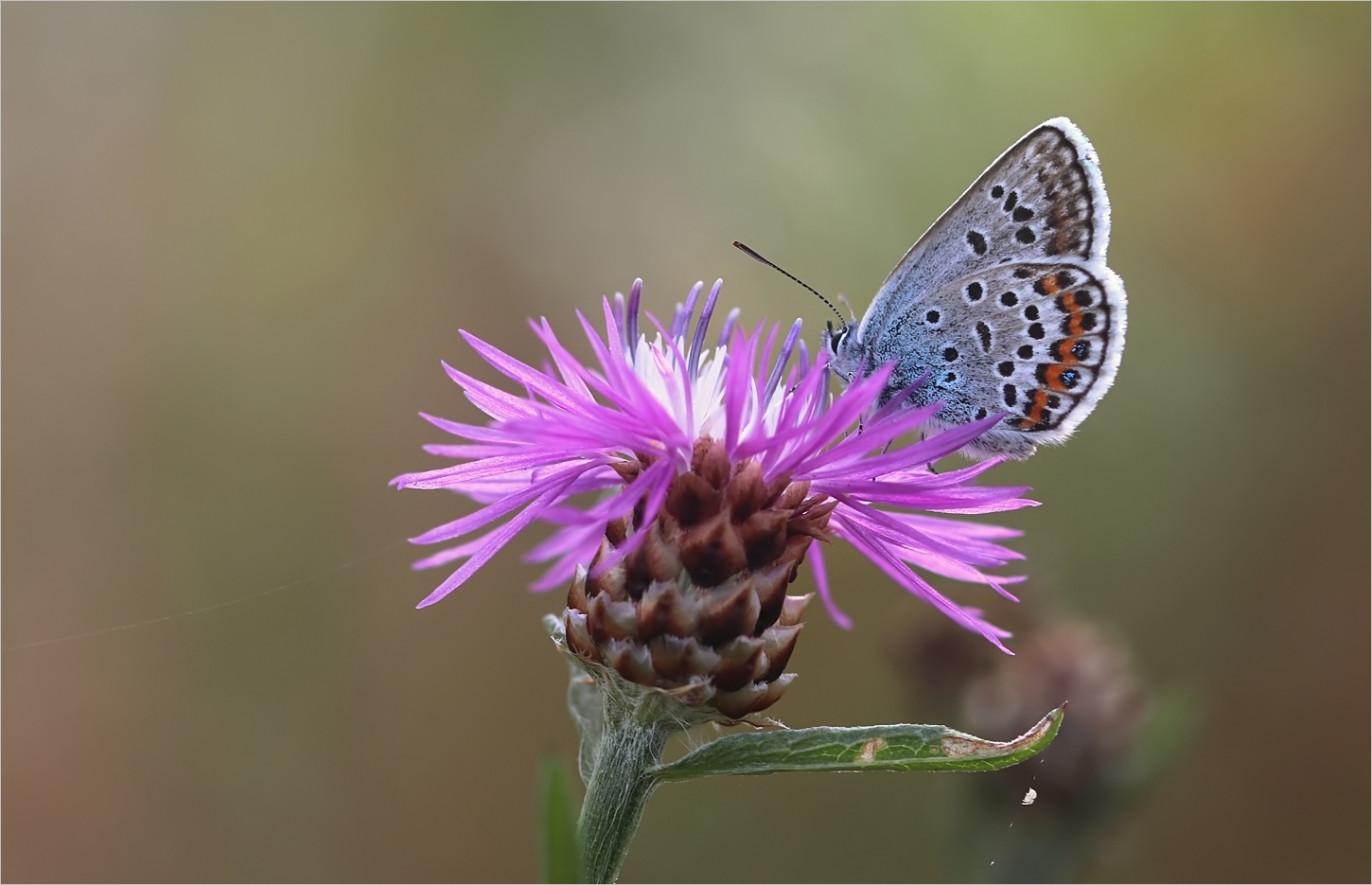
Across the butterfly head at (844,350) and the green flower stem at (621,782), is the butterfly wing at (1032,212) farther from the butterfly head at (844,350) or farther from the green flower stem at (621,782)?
the green flower stem at (621,782)

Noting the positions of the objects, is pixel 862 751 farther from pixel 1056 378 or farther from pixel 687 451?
pixel 1056 378

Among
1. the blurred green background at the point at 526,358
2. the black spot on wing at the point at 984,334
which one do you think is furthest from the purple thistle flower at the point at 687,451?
the blurred green background at the point at 526,358

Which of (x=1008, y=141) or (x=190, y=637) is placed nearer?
(x=190, y=637)

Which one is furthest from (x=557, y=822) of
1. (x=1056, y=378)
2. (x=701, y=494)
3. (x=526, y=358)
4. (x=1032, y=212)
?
(x=526, y=358)

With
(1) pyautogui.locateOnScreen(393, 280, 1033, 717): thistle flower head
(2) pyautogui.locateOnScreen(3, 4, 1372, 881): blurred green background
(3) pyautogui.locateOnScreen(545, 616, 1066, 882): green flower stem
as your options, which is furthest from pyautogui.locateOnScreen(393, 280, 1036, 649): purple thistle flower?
(2) pyautogui.locateOnScreen(3, 4, 1372, 881): blurred green background

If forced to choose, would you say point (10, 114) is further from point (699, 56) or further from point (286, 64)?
point (699, 56)

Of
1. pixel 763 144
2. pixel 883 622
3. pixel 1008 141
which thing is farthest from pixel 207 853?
pixel 1008 141
